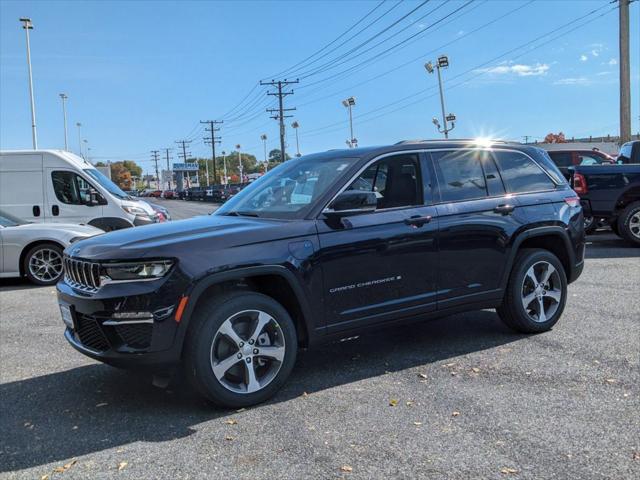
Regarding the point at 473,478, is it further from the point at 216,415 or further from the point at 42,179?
the point at 42,179

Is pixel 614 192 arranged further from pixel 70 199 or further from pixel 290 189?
pixel 70 199

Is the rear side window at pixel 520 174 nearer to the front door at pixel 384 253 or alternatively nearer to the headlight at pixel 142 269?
the front door at pixel 384 253

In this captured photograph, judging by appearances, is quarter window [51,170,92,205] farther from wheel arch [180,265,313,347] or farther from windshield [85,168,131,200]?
wheel arch [180,265,313,347]

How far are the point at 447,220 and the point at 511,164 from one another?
1171 mm

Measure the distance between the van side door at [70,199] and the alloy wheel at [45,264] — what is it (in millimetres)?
2437

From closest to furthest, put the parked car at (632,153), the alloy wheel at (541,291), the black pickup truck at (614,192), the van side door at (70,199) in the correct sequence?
the alloy wheel at (541,291)
the black pickup truck at (614,192)
the van side door at (70,199)
the parked car at (632,153)

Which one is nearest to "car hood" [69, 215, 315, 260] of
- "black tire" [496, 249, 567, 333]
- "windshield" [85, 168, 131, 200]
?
"black tire" [496, 249, 567, 333]

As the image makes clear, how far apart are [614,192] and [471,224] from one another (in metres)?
7.40

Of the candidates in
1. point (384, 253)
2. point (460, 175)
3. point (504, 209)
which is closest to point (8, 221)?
point (384, 253)

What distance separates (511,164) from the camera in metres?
5.62

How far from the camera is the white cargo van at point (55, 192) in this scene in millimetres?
11844

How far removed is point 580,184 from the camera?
439 inches

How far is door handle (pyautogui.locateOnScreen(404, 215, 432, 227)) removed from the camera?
4720 millimetres

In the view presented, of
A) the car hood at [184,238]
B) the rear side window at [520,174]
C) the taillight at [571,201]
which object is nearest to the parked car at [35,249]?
the car hood at [184,238]
